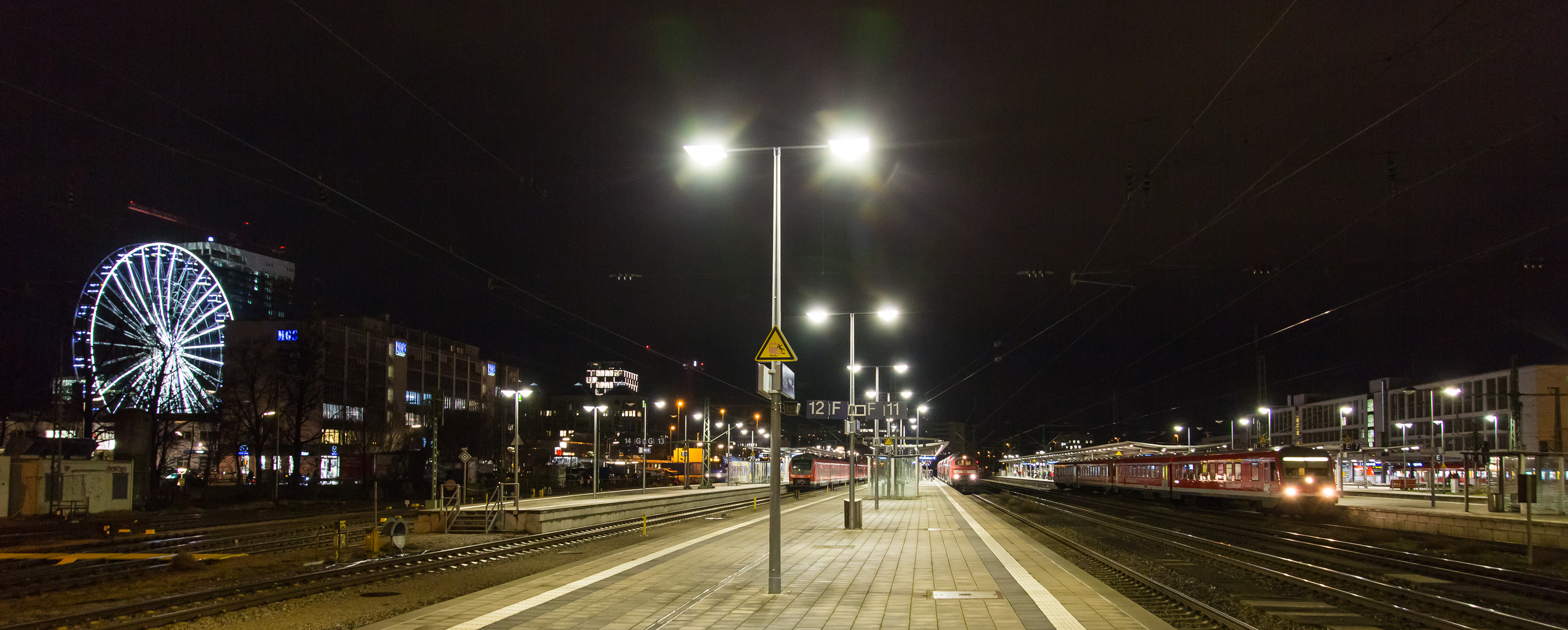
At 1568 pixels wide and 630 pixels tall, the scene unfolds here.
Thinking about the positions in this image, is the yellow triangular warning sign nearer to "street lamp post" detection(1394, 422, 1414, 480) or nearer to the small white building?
the small white building

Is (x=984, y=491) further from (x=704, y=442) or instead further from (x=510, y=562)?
(x=510, y=562)

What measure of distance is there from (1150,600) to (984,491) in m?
67.5

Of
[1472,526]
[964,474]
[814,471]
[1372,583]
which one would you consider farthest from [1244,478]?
[964,474]

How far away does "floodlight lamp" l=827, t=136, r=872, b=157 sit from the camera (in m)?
13.1

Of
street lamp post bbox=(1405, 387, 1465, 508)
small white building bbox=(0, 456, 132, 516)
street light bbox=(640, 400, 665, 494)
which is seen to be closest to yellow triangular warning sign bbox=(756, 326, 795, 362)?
street lamp post bbox=(1405, 387, 1465, 508)

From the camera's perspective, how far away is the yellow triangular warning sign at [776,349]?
1428 cm

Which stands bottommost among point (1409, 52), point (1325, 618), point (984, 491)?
point (984, 491)

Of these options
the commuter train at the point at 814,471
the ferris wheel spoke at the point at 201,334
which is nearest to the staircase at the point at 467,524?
the commuter train at the point at 814,471

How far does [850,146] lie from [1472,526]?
26.0m

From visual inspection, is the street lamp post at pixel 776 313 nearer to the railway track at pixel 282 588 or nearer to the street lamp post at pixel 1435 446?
the railway track at pixel 282 588

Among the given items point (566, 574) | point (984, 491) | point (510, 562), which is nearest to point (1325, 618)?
point (566, 574)

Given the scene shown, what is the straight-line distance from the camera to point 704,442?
59.2 metres

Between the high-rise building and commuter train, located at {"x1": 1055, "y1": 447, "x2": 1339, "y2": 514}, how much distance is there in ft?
308

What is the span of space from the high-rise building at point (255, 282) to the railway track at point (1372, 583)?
106757 mm
